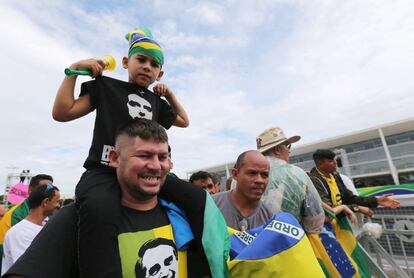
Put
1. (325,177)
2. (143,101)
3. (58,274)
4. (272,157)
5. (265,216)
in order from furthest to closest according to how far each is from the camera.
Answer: (325,177) < (272,157) < (265,216) < (143,101) < (58,274)

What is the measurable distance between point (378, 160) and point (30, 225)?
101 feet

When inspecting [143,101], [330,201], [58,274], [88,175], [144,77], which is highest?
[144,77]

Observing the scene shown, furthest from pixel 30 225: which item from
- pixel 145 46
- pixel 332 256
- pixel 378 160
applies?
pixel 378 160

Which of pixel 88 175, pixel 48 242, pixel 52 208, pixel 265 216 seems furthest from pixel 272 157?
pixel 52 208

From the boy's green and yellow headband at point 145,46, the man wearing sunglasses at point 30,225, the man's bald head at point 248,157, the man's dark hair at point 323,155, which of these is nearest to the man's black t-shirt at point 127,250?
the boy's green and yellow headband at point 145,46

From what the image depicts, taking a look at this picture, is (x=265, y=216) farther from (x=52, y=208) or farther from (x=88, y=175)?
(x=52, y=208)

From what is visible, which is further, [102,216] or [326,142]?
[326,142]

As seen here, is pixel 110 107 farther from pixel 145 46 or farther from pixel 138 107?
pixel 145 46

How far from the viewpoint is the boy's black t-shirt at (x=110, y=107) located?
158 cm

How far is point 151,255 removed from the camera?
122cm

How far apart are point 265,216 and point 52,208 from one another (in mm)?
2509

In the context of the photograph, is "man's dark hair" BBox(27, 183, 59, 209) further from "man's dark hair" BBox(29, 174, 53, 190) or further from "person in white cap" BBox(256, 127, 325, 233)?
"person in white cap" BBox(256, 127, 325, 233)

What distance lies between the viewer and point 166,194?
1.49 m

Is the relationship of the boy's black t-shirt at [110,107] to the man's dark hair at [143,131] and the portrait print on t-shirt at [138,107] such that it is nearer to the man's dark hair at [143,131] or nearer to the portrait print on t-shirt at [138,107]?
the portrait print on t-shirt at [138,107]
